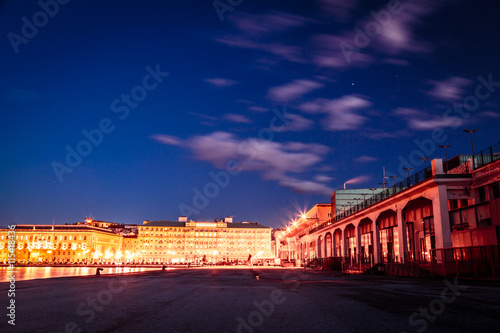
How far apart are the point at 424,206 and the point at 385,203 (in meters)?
5.66

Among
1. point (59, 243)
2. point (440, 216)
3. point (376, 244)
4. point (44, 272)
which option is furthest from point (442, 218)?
point (59, 243)

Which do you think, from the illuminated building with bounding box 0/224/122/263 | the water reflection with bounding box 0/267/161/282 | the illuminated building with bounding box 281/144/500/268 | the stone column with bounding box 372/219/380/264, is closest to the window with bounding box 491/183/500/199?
the illuminated building with bounding box 281/144/500/268

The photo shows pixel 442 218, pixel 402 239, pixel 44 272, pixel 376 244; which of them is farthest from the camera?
pixel 376 244

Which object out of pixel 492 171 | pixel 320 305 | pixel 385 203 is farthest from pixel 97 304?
pixel 385 203

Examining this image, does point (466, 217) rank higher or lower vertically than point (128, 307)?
higher

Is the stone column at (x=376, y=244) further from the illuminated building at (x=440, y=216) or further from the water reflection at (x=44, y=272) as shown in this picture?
the water reflection at (x=44, y=272)

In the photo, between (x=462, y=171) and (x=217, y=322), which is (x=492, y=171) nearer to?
(x=462, y=171)

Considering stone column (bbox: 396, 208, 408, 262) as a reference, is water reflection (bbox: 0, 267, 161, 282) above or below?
below

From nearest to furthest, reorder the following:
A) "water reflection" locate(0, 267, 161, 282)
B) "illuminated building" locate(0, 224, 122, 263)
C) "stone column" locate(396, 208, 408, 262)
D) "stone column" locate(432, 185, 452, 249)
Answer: "water reflection" locate(0, 267, 161, 282)
"stone column" locate(432, 185, 452, 249)
"stone column" locate(396, 208, 408, 262)
"illuminated building" locate(0, 224, 122, 263)

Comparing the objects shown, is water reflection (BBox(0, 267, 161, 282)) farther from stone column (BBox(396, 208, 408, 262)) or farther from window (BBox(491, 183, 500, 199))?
window (BBox(491, 183, 500, 199))

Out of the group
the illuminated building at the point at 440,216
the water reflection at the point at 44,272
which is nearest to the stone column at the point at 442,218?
the illuminated building at the point at 440,216

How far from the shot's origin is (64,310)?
31.6ft

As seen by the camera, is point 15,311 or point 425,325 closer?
point 425,325

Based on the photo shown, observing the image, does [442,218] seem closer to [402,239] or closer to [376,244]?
[402,239]
